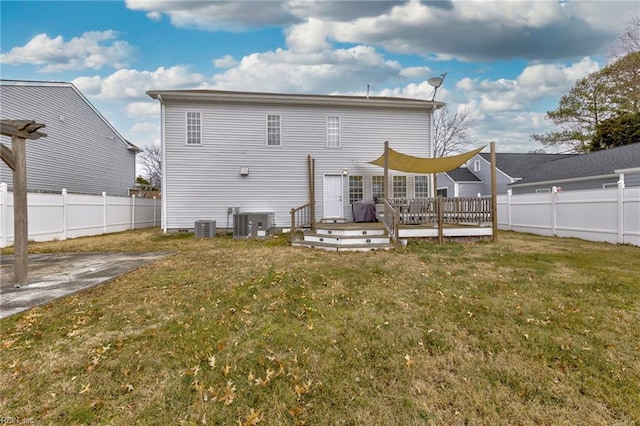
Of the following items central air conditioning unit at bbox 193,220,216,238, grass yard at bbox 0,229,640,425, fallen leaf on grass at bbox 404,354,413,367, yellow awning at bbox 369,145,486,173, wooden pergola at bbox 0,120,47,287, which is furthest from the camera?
central air conditioning unit at bbox 193,220,216,238

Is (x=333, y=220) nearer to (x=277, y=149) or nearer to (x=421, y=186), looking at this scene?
(x=277, y=149)

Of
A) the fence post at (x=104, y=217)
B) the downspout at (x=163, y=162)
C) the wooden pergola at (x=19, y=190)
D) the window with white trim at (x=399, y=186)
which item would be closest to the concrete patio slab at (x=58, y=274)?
the wooden pergola at (x=19, y=190)

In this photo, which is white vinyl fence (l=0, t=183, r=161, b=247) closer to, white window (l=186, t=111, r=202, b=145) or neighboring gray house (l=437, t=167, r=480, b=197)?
white window (l=186, t=111, r=202, b=145)

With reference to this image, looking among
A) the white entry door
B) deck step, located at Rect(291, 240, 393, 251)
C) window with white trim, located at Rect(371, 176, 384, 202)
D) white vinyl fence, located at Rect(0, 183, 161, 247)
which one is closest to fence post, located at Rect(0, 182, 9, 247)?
white vinyl fence, located at Rect(0, 183, 161, 247)

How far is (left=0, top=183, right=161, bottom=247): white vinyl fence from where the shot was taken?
328 inches

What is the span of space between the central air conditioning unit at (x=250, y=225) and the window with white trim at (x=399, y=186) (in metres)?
5.26

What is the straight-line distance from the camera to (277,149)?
11.5 m

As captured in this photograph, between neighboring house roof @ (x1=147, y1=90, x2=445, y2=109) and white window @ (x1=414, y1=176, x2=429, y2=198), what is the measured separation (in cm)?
279

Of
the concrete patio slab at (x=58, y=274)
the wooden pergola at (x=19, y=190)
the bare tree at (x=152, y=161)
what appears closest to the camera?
the concrete patio slab at (x=58, y=274)

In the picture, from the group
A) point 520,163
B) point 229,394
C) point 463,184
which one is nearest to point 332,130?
point 229,394

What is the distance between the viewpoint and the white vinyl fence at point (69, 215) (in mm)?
8320

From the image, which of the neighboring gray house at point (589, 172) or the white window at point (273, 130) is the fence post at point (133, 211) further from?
the neighboring gray house at point (589, 172)

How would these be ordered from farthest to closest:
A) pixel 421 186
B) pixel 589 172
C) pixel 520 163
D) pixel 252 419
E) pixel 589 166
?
pixel 520 163 → pixel 589 166 → pixel 589 172 → pixel 421 186 → pixel 252 419

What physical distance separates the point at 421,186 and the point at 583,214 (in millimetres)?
5140
